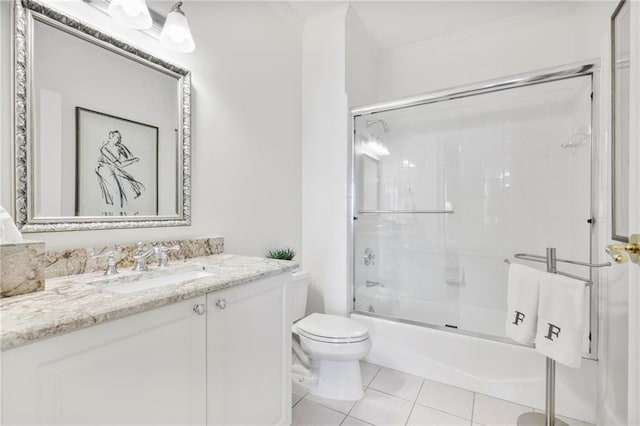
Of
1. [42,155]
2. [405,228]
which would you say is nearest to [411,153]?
[405,228]

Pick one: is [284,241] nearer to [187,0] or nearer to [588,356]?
[187,0]

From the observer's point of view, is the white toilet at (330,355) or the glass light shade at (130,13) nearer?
the glass light shade at (130,13)

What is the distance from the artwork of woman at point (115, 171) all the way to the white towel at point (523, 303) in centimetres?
189

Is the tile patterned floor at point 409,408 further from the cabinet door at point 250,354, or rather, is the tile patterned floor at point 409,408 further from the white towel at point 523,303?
the white towel at point 523,303

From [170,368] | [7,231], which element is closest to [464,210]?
[170,368]

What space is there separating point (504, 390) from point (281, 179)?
1.96 metres

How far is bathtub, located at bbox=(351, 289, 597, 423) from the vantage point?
169 cm

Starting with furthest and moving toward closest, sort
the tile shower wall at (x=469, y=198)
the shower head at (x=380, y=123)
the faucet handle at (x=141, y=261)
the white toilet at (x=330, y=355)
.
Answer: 1. the shower head at (x=380, y=123)
2. the tile shower wall at (x=469, y=198)
3. the white toilet at (x=330, y=355)
4. the faucet handle at (x=141, y=261)

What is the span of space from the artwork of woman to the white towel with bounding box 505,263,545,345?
→ 1.89 metres

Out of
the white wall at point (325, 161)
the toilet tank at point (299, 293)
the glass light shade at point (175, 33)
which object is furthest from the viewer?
the white wall at point (325, 161)

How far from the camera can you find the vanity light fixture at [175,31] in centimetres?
144

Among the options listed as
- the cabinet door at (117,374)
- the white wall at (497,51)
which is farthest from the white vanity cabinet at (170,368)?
the white wall at (497,51)

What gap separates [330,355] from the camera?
1789 mm

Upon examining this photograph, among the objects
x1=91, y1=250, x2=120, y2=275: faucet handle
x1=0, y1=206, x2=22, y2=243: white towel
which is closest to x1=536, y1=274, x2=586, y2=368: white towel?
x1=91, y1=250, x2=120, y2=275: faucet handle
